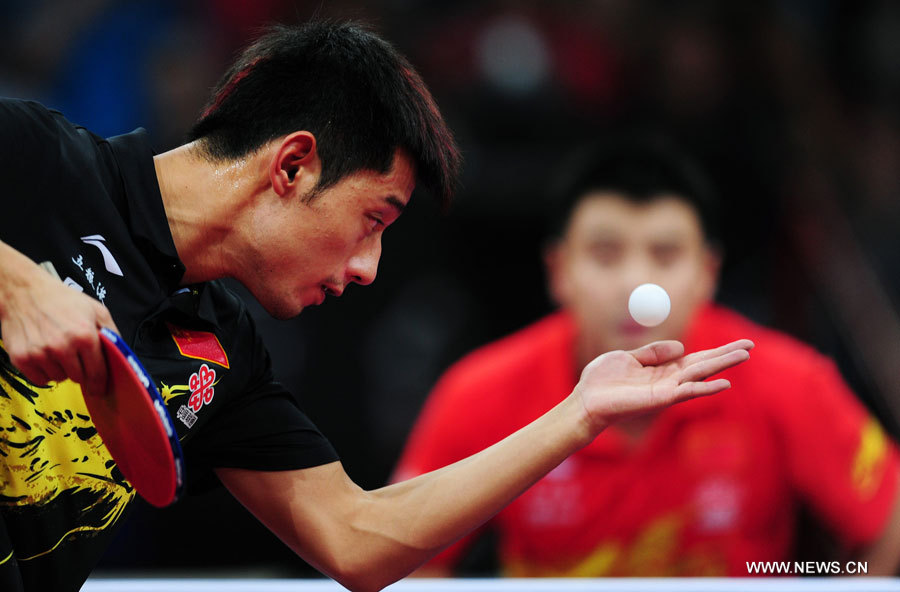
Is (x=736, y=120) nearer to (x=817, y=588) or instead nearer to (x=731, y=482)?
(x=731, y=482)

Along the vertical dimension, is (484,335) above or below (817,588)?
below

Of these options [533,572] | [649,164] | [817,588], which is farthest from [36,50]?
[817,588]

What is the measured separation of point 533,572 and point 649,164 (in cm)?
134

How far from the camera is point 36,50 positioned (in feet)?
16.5

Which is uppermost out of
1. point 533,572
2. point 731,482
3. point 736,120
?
point 736,120

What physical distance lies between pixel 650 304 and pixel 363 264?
2.28ft

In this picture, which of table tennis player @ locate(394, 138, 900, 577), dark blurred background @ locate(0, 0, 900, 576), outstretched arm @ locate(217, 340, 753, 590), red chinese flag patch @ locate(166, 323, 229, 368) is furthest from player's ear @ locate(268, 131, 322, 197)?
dark blurred background @ locate(0, 0, 900, 576)

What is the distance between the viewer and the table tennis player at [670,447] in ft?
10.6

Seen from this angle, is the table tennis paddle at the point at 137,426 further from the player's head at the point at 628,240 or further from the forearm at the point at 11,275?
the player's head at the point at 628,240

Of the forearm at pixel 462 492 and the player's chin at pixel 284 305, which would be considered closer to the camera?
the forearm at pixel 462 492

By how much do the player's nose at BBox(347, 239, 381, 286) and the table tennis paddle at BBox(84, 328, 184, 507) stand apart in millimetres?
551

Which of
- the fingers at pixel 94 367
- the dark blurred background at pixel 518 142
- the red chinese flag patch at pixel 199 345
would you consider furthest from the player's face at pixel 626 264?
the fingers at pixel 94 367

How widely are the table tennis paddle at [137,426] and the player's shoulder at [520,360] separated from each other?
1.92 meters

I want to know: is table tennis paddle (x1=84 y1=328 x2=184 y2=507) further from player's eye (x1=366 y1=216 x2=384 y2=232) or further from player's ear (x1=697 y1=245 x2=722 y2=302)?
player's ear (x1=697 y1=245 x2=722 y2=302)
